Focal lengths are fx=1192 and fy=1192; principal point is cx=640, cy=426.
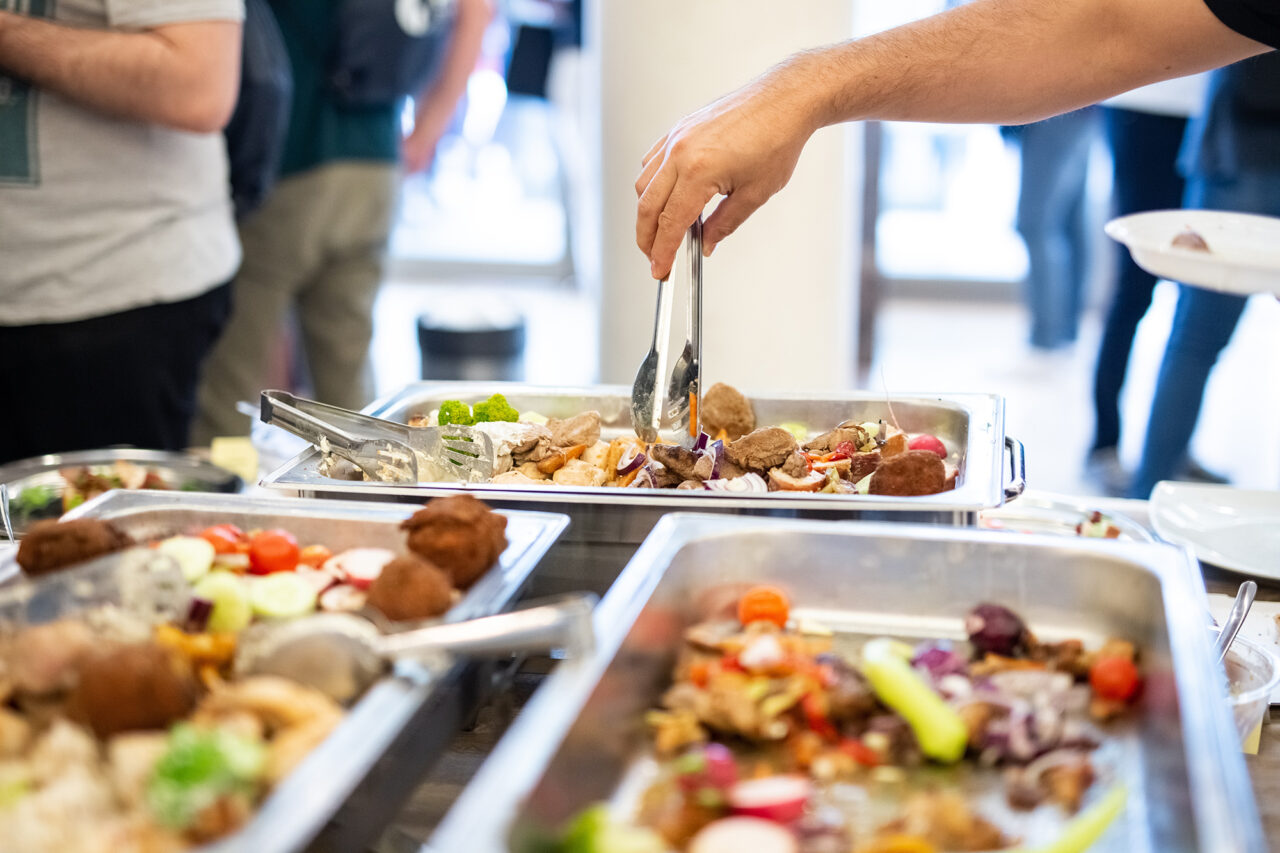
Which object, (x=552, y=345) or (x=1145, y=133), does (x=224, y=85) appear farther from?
(x=552, y=345)

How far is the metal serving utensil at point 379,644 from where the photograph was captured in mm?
691

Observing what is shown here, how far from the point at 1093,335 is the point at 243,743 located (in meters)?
4.23

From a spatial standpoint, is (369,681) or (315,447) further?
(315,447)

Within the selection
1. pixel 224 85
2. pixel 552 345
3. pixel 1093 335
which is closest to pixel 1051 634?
pixel 224 85

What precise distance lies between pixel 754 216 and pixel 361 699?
1.74 meters

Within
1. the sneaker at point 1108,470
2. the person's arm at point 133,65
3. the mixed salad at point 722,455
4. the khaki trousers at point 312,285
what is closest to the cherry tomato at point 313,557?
the mixed salad at point 722,455

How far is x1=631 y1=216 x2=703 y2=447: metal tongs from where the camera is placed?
Result: 1254 millimetres

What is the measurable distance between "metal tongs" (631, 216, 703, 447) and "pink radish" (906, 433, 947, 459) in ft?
0.77

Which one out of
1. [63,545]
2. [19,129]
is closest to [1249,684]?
[63,545]

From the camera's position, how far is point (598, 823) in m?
0.60

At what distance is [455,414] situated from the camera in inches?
52.8

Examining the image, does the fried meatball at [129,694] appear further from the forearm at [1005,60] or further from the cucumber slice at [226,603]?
the forearm at [1005,60]

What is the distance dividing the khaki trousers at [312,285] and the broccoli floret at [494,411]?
1.39 m

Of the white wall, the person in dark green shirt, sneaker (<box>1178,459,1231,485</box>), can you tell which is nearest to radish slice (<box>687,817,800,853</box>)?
the white wall
